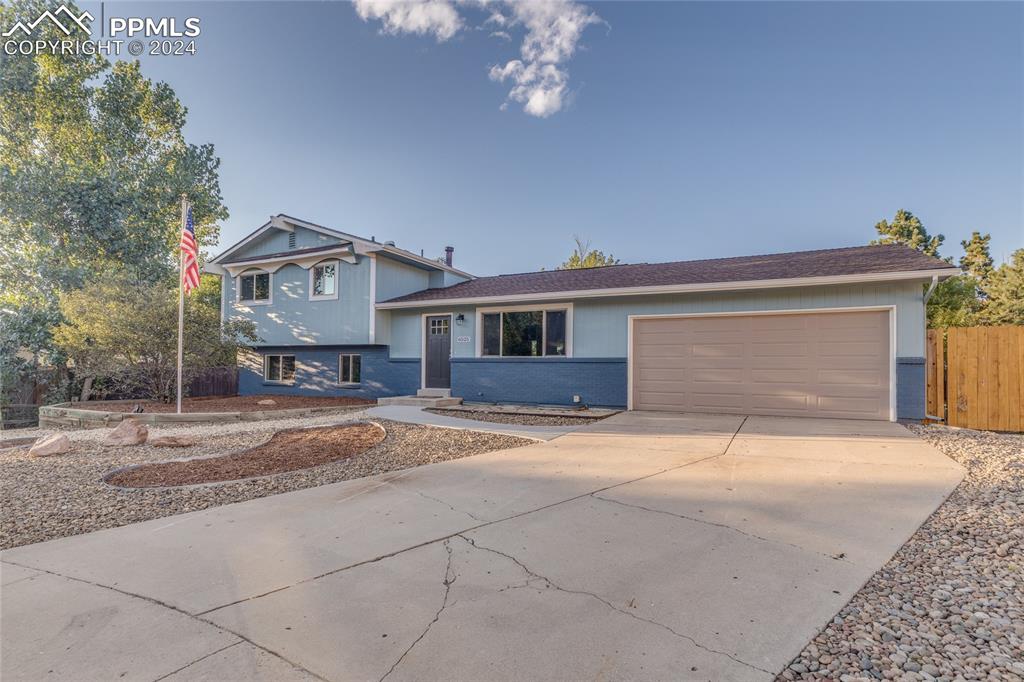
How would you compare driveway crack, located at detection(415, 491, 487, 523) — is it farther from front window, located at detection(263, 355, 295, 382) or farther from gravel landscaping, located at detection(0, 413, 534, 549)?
front window, located at detection(263, 355, 295, 382)

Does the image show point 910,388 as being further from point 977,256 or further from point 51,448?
point 977,256

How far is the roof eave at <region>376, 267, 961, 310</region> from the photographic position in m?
8.20

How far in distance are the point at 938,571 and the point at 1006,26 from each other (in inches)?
462

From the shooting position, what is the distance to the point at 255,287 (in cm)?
1600

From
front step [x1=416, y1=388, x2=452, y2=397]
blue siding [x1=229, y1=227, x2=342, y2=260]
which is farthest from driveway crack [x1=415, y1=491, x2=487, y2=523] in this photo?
blue siding [x1=229, y1=227, x2=342, y2=260]

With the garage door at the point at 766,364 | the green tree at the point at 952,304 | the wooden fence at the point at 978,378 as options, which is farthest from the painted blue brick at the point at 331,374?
the green tree at the point at 952,304

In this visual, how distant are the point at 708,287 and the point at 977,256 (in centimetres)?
2440

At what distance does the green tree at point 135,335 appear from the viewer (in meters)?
11.1

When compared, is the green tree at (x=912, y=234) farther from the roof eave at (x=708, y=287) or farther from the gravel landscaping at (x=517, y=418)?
the gravel landscaping at (x=517, y=418)

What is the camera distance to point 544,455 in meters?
6.20

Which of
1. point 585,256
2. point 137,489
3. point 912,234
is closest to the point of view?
point 137,489

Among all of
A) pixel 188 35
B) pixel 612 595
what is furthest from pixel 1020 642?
pixel 188 35

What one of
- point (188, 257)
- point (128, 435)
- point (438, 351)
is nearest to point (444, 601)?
point (128, 435)

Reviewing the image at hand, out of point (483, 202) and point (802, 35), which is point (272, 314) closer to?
point (483, 202)
